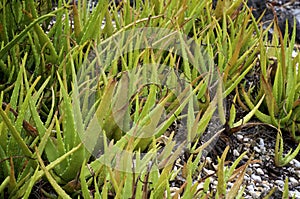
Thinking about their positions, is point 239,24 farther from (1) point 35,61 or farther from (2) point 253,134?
(1) point 35,61

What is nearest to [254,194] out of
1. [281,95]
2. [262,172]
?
[262,172]

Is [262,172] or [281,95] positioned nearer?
[262,172]

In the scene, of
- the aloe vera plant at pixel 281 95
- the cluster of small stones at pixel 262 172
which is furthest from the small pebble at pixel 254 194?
the aloe vera plant at pixel 281 95

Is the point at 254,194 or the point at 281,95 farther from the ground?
the point at 281,95

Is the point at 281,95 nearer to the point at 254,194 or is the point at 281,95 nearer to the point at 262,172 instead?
the point at 262,172

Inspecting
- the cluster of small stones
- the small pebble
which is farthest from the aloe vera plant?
the small pebble

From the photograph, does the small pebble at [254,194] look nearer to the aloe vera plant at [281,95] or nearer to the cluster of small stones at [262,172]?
the cluster of small stones at [262,172]

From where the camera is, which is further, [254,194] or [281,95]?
[281,95]

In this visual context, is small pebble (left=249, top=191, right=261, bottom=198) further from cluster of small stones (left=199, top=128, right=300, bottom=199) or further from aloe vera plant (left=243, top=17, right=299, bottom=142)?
aloe vera plant (left=243, top=17, right=299, bottom=142)

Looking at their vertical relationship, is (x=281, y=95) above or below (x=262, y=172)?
above
